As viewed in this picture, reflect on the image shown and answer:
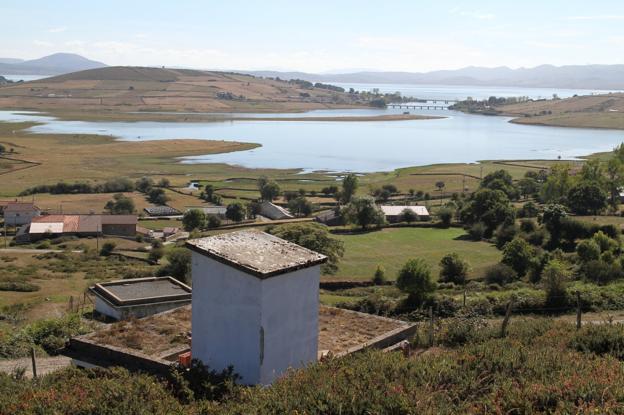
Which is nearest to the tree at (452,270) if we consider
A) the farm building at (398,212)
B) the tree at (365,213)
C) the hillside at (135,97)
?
the tree at (365,213)

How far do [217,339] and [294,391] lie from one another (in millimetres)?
1594

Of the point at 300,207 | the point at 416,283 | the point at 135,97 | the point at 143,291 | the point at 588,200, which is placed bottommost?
the point at 300,207

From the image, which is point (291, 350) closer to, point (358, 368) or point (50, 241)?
point (358, 368)

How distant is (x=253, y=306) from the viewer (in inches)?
301

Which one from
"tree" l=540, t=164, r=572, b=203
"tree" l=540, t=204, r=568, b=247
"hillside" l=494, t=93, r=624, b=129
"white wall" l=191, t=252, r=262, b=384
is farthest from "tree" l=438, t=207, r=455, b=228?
"hillside" l=494, t=93, r=624, b=129

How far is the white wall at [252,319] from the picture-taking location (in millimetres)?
7668

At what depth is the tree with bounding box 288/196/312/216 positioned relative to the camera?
164 feet

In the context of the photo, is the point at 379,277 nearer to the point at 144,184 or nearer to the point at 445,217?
the point at 445,217

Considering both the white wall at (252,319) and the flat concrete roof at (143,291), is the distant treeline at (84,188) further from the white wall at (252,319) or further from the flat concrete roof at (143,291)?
the white wall at (252,319)

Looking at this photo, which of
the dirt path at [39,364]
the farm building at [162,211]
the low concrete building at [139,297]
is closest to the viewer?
the dirt path at [39,364]

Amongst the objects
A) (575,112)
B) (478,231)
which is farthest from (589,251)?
(575,112)

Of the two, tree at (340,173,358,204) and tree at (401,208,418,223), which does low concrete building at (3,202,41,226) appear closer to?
tree at (340,173,358,204)

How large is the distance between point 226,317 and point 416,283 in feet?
48.1

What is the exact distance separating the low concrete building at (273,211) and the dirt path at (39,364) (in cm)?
3419
